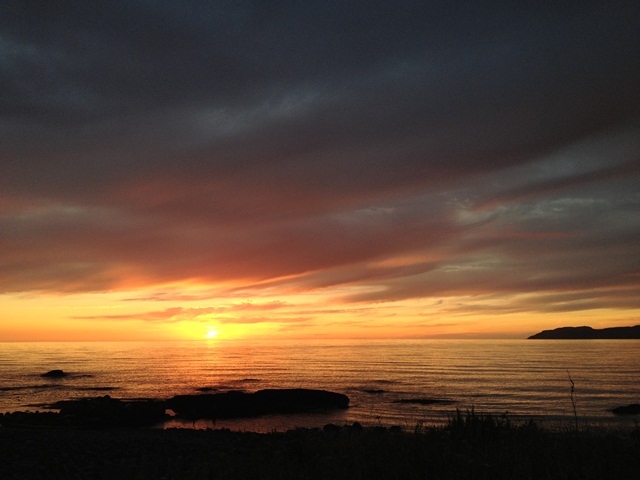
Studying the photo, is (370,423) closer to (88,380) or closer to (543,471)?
(543,471)

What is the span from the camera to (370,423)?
114ft

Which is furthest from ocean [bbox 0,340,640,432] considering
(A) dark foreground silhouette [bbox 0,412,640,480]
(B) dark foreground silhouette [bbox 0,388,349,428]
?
(A) dark foreground silhouette [bbox 0,412,640,480]

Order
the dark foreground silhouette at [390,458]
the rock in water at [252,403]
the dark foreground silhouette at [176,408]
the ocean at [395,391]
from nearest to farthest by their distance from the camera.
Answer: the dark foreground silhouette at [390,458]
the dark foreground silhouette at [176,408]
the ocean at [395,391]
the rock in water at [252,403]

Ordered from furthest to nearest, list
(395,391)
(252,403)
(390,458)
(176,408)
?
1. (395,391)
2. (252,403)
3. (176,408)
4. (390,458)

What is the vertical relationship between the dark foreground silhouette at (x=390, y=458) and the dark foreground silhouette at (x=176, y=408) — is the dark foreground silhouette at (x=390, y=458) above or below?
above

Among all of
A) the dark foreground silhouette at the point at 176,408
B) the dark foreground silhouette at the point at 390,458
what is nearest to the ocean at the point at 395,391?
the dark foreground silhouette at the point at 176,408

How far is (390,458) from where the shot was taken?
33.8ft

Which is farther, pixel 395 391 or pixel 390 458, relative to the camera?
pixel 395 391

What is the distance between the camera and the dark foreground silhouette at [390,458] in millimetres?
9164

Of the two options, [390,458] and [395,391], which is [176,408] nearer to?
[395,391]

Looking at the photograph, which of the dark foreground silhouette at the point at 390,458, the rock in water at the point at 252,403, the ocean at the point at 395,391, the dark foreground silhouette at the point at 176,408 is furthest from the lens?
the rock in water at the point at 252,403

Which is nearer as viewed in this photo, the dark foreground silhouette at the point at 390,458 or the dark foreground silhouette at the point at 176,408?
the dark foreground silhouette at the point at 390,458

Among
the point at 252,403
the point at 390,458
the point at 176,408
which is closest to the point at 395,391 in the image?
the point at 252,403

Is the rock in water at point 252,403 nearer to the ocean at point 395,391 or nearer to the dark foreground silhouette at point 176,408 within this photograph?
the dark foreground silhouette at point 176,408
